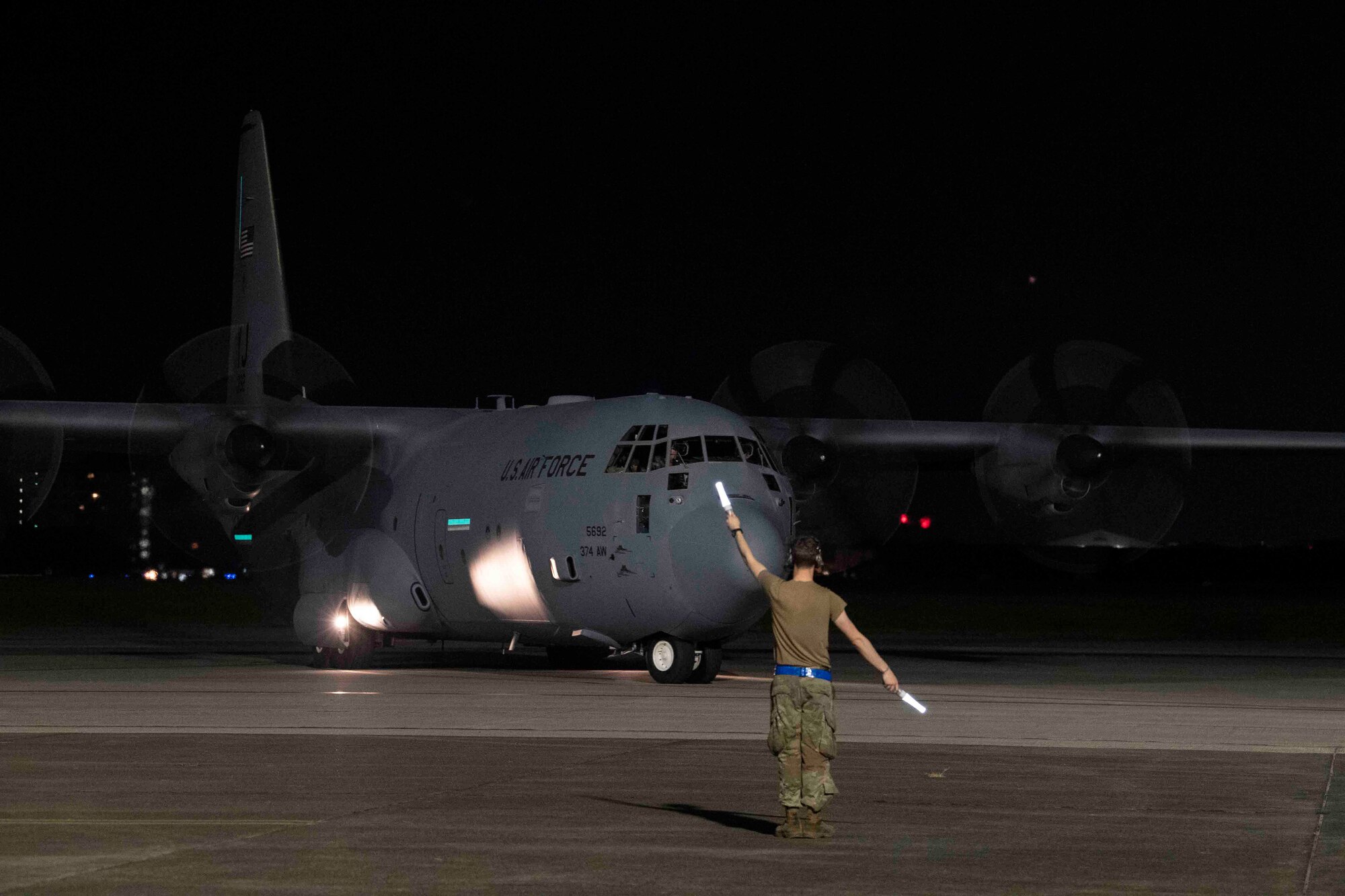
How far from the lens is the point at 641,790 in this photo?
12.2 m

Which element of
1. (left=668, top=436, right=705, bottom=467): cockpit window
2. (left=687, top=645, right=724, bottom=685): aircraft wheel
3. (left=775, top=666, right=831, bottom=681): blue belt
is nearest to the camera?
(left=775, top=666, right=831, bottom=681): blue belt

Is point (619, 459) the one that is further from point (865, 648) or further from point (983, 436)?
point (865, 648)

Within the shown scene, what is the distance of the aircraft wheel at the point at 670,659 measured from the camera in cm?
2373

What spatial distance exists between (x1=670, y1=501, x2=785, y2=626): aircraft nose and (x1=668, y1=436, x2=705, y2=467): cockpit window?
0.79 meters

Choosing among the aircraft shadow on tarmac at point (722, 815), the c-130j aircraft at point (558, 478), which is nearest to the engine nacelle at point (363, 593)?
the c-130j aircraft at point (558, 478)

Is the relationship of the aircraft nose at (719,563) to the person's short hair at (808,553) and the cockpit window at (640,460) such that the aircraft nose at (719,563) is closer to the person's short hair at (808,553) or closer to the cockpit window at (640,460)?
the cockpit window at (640,460)

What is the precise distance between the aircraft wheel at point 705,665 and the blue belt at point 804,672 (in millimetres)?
13519

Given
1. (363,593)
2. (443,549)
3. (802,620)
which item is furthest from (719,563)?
(802,620)

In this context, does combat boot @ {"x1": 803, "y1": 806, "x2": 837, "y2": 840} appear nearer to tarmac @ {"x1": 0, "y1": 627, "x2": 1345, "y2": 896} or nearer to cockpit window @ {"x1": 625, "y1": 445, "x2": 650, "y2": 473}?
tarmac @ {"x1": 0, "y1": 627, "x2": 1345, "y2": 896}

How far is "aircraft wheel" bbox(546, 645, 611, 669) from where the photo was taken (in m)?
28.3

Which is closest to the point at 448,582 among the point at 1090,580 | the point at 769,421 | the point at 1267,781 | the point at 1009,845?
the point at 769,421

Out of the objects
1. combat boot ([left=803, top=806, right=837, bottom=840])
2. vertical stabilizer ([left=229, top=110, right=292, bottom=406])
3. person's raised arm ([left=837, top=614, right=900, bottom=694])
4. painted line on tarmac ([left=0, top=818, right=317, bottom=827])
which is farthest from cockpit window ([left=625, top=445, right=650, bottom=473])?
combat boot ([left=803, top=806, right=837, bottom=840])

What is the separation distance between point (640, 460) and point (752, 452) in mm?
1450

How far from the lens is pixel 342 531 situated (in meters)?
30.4
